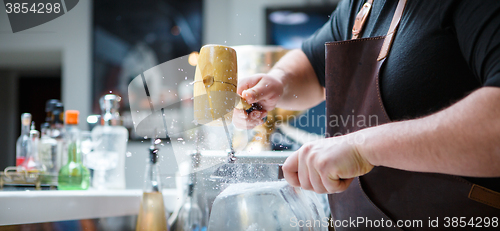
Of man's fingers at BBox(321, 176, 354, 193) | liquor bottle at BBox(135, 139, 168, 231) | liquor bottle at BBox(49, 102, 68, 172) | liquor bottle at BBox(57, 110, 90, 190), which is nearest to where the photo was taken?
man's fingers at BBox(321, 176, 354, 193)

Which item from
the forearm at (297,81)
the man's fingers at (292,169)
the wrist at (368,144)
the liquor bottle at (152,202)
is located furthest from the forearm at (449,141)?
the liquor bottle at (152,202)

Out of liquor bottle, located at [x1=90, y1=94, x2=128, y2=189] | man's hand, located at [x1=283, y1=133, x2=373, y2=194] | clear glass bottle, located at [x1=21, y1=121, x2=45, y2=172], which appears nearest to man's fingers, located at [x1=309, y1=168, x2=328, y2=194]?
man's hand, located at [x1=283, y1=133, x2=373, y2=194]

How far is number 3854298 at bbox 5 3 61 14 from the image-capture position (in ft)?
3.41

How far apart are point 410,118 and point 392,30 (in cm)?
19

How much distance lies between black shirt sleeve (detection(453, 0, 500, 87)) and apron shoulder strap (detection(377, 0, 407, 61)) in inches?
4.9

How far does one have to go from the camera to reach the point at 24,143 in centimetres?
123

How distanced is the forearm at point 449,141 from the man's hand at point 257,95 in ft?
1.08

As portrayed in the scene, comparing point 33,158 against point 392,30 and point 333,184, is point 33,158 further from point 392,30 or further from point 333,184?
point 392,30

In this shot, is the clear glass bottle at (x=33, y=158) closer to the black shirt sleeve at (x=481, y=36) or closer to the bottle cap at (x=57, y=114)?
the bottle cap at (x=57, y=114)

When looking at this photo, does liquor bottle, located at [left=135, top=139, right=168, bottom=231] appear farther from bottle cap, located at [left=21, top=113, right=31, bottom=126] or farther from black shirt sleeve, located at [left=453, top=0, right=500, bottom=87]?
black shirt sleeve, located at [left=453, top=0, right=500, bottom=87]

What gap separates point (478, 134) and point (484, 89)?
0.22ft

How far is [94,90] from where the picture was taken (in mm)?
2930

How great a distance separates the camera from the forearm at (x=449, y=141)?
18.8 inches

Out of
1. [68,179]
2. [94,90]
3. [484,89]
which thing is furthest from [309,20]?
[484,89]
